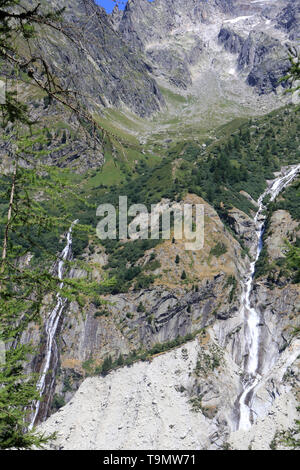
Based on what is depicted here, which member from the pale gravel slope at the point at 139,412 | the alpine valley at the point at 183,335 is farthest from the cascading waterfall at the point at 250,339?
the pale gravel slope at the point at 139,412

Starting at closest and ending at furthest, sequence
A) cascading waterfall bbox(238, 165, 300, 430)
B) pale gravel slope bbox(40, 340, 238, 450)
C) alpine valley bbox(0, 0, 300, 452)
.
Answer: pale gravel slope bbox(40, 340, 238, 450)
alpine valley bbox(0, 0, 300, 452)
cascading waterfall bbox(238, 165, 300, 430)

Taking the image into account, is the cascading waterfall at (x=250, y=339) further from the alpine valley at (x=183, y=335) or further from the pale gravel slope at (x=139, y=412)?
the pale gravel slope at (x=139, y=412)

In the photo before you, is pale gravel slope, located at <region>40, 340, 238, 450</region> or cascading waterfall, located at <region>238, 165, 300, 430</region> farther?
cascading waterfall, located at <region>238, 165, 300, 430</region>

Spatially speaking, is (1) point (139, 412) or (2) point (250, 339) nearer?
(1) point (139, 412)

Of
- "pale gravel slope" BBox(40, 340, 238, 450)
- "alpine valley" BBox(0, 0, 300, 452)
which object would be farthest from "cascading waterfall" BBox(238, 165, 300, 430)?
"pale gravel slope" BBox(40, 340, 238, 450)

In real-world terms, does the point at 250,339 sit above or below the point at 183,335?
below

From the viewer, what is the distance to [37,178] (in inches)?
348

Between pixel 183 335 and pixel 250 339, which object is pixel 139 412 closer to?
pixel 183 335

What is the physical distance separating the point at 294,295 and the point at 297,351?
342 inches

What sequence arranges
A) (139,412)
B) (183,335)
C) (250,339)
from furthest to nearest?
(183,335) < (250,339) < (139,412)

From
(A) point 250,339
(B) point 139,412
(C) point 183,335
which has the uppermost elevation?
(C) point 183,335

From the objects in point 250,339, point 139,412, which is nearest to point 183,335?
point 250,339

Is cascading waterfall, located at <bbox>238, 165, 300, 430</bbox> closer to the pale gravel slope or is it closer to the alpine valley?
the alpine valley
